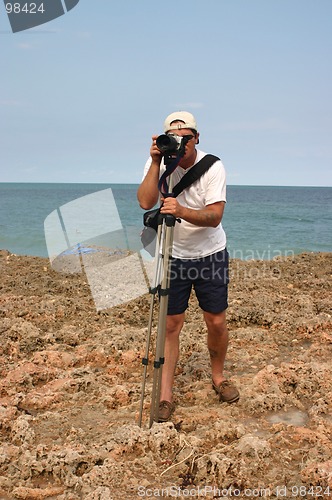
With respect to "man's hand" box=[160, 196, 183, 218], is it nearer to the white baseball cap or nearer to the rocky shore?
the white baseball cap

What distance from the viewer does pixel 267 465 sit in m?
2.85

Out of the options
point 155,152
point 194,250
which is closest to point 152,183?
point 155,152

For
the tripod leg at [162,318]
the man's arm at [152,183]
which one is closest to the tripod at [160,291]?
the tripod leg at [162,318]

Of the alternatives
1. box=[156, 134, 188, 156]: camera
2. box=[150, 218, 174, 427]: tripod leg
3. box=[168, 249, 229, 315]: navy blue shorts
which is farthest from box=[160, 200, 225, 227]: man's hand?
box=[168, 249, 229, 315]: navy blue shorts

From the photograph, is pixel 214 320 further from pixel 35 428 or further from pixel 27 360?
pixel 27 360

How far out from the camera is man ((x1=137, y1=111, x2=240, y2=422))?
123 inches

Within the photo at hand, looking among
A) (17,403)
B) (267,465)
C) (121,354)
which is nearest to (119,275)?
(121,354)

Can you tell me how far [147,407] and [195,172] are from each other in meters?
1.65

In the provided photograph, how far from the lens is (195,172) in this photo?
3.23m

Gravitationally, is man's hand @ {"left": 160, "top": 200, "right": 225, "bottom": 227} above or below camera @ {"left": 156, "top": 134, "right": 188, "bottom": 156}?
below

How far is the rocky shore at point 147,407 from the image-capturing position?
2.73 m

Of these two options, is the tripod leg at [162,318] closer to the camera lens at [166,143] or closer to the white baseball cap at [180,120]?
the camera lens at [166,143]

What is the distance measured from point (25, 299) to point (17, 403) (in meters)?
2.60

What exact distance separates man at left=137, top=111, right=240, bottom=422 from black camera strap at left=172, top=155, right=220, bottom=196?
0.03 metres
